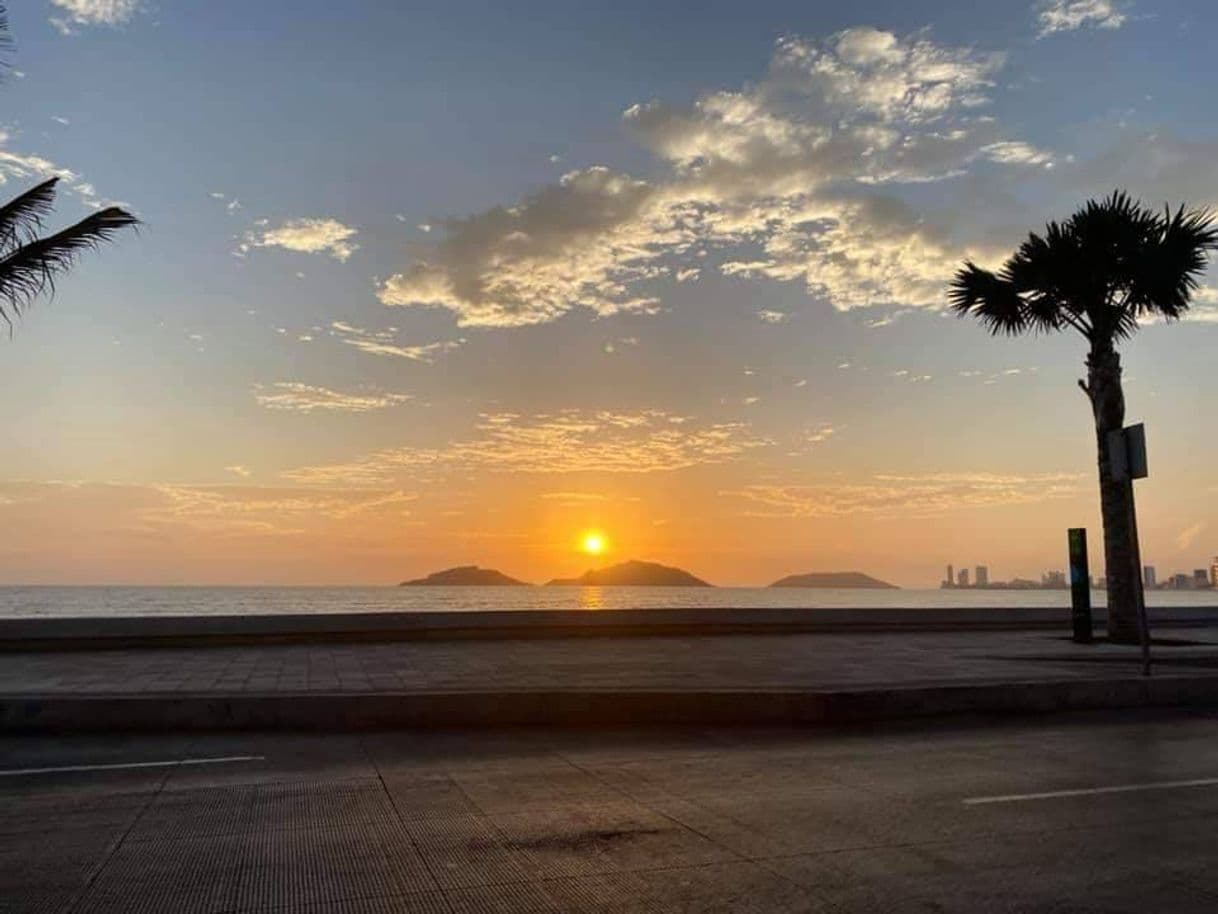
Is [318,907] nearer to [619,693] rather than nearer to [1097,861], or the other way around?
[1097,861]

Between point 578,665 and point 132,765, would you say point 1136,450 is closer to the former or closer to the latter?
point 578,665

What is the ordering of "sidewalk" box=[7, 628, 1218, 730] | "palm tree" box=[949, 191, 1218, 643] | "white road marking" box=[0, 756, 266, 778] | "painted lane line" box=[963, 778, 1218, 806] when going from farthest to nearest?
"palm tree" box=[949, 191, 1218, 643], "sidewalk" box=[7, 628, 1218, 730], "white road marking" box=[0, 756, 266, 778], "painted lane line" box=[963, 778, 1218, 806]

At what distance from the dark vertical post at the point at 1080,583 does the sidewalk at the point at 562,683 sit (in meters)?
1.32

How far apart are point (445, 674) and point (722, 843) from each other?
26.5ft

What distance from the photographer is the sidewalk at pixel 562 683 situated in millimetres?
10453

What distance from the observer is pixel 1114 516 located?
67.2ft

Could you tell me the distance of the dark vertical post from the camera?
67.4ft

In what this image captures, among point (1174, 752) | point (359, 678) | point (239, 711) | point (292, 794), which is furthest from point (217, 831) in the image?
point (1174, 752)

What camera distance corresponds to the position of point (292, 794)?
754 cm

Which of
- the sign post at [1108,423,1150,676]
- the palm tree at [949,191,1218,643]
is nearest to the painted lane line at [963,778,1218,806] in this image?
the sign post at [1108,423,1150,676]

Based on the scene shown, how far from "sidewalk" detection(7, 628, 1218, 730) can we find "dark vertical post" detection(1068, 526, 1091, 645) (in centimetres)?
132

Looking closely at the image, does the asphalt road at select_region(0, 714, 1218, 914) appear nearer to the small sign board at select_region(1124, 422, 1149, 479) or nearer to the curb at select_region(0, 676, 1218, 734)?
the curb at select_region(0, 676, 1218, 734)

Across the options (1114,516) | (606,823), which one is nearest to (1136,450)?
(1114,516)

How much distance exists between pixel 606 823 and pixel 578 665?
28.1ft
